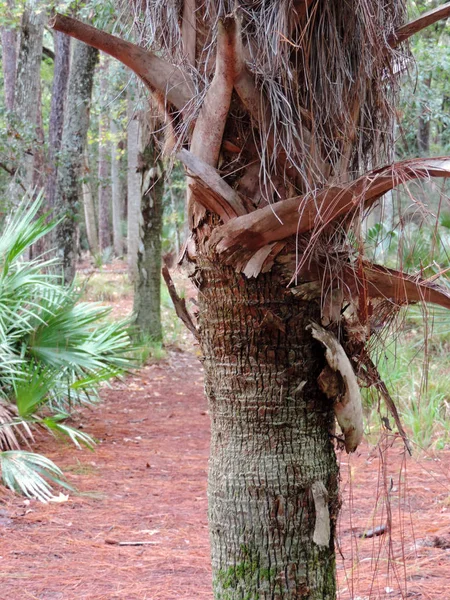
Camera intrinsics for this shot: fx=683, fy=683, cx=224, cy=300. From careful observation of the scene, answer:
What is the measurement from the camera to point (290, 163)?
217cm

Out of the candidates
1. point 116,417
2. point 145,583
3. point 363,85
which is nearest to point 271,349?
point 363,85

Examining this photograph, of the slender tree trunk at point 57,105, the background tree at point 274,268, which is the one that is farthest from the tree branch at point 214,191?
the slender tree trunk at point 57,105

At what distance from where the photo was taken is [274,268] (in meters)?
2.22

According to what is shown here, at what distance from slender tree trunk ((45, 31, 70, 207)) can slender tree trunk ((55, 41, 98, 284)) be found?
65cm

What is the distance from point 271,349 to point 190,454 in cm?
445

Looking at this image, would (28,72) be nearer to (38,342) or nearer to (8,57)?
(38,342)

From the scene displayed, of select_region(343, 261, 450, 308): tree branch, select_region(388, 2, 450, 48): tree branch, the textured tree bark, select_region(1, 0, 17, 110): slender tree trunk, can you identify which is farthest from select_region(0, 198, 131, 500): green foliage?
select_region(1, 0, 17, 110): slender tree trunk

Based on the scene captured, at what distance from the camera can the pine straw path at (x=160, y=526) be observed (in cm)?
355

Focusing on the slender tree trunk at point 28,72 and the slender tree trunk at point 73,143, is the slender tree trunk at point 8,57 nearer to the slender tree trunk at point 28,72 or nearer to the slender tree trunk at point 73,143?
the slender tree trunk at point 28,72

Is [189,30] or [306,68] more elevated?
[189,30]

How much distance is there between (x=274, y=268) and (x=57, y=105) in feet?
35.9

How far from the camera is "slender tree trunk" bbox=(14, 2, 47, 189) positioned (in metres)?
10.6

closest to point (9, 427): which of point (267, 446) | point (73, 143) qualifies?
point (267, 446)

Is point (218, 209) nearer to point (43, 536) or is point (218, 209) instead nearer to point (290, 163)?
point (290, 163)
